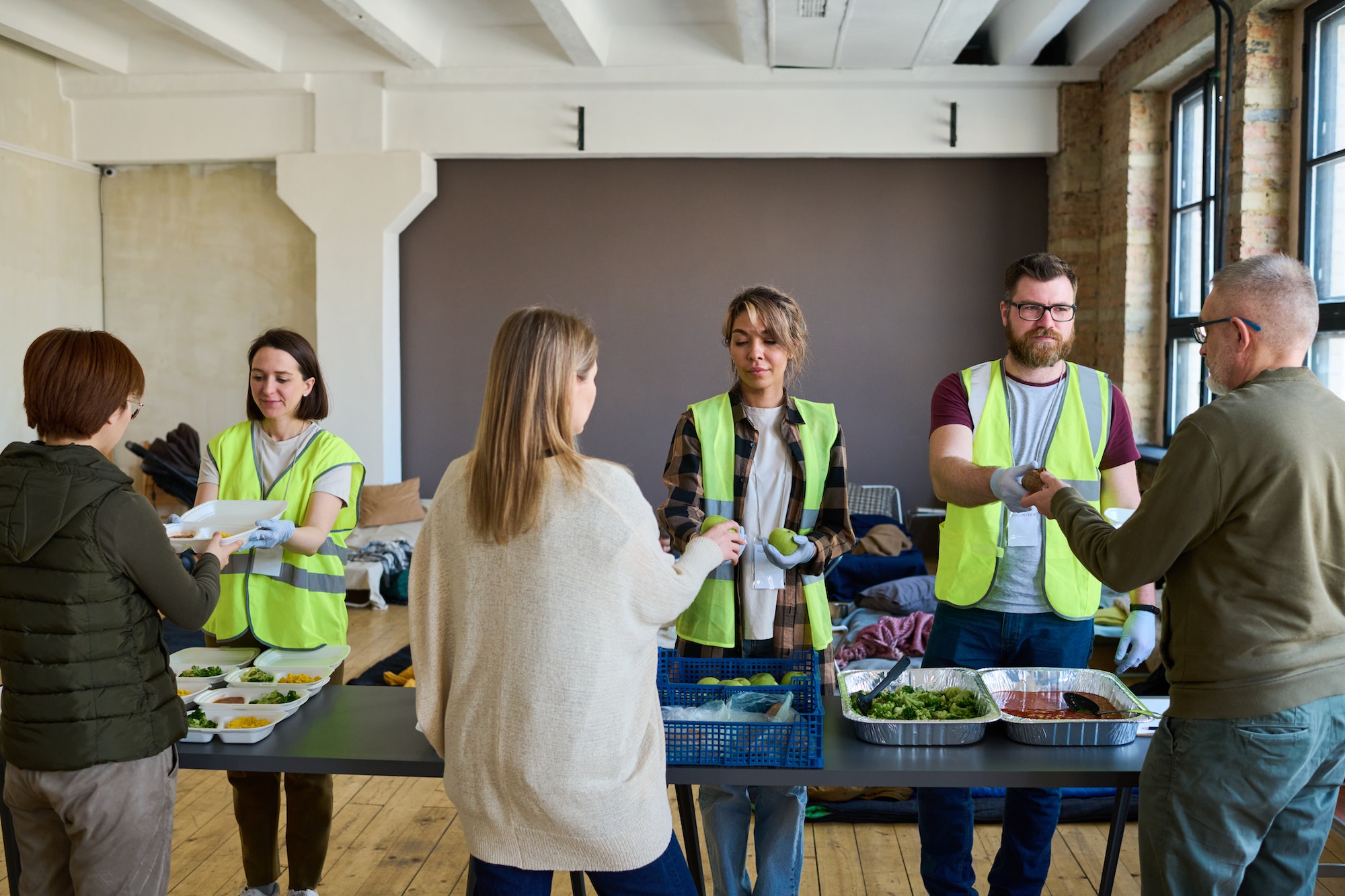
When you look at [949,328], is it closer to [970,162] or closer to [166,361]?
[970,162]

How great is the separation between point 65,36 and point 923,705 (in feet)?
21.6

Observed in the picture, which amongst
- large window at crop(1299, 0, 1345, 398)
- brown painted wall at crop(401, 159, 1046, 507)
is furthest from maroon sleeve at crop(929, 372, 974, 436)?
brown painted wall at crop(401, 159, 1046, 507)

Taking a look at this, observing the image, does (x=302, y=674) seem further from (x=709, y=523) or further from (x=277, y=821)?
(x=709, y=523)

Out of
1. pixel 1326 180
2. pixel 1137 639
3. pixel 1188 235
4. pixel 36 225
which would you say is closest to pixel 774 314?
pixel 1137 639

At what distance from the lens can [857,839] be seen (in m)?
3.01

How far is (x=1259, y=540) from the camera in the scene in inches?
60.5

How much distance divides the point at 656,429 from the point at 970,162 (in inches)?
107

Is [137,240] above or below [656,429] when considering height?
above

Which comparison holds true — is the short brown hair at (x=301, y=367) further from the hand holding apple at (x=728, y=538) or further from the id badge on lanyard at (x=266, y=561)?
the hand holding apple at (x=728, y=538)

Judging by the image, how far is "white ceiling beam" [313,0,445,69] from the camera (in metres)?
5.25

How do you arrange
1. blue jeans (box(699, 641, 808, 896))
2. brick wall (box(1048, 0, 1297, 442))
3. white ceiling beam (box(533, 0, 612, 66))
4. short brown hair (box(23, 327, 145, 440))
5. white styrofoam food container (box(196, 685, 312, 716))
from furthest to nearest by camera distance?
1. white ceiling beam (box(533, 0, 612, 66))
2. brick wall (box(1048, 0, 1297, 442))
3. blue jeans (box(699, 641, 808, 896))
4. white styrofoam food container (box(196, 685, 312, 716))
5. short brown hair (box(23, 327, 145, 440))

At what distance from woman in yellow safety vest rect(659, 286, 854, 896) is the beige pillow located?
4.59 m

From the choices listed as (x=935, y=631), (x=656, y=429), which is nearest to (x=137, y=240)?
(x=656, y=429)

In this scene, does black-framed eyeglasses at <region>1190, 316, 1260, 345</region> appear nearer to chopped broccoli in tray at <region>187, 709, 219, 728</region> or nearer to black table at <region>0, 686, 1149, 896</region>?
black table at <region>0, 686, 1149, 896</region>
